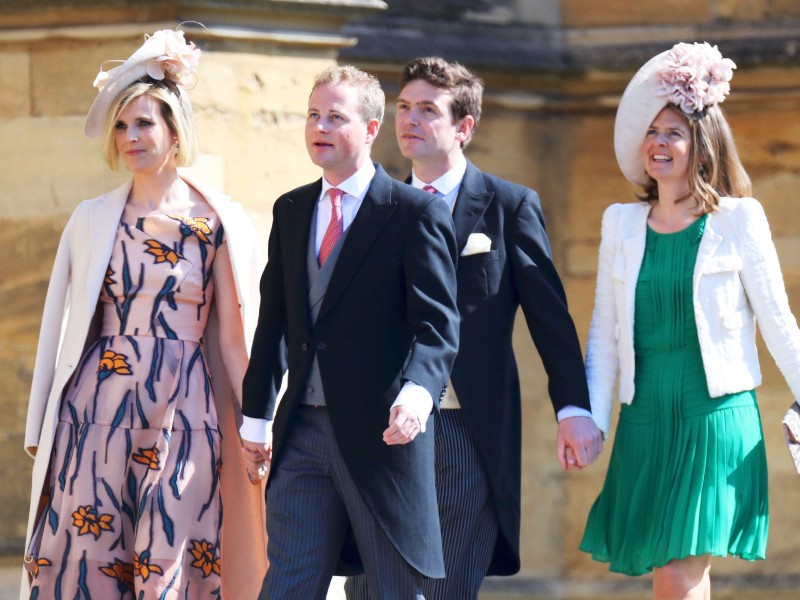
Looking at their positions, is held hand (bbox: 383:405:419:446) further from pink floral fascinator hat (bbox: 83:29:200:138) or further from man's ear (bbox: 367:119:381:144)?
pink floral fascinator hat (bbox: 83:29:200:138)

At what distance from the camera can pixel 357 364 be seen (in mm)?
5336

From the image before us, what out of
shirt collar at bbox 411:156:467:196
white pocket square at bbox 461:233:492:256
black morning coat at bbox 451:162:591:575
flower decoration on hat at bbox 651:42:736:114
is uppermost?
flower decoration on hat at bbox 651:42:736:114

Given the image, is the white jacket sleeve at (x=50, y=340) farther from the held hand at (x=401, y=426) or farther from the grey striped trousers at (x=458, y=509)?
the held hand at (x=401, y=426)

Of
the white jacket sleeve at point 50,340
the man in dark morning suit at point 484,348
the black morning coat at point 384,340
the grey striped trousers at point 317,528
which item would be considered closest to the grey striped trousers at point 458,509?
the man in dark morning suit at point 484,348

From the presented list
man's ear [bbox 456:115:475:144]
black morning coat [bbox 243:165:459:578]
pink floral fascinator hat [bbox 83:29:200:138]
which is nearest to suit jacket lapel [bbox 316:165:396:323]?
black morning coat [bbox 243:165:459:578]

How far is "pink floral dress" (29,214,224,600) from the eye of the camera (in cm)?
571

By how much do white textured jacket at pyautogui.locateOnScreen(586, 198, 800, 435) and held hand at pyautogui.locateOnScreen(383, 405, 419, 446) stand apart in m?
0.98

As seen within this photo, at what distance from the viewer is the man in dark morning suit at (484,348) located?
580 cm

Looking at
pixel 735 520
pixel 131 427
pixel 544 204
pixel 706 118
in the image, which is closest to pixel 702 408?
pixel 735 520

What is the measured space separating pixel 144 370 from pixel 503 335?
109cm

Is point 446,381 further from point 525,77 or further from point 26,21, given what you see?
point 525,77

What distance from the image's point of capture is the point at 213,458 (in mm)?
5898

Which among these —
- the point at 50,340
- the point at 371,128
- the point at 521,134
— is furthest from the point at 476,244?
the point at 521,134

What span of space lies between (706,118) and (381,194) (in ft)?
3.67
